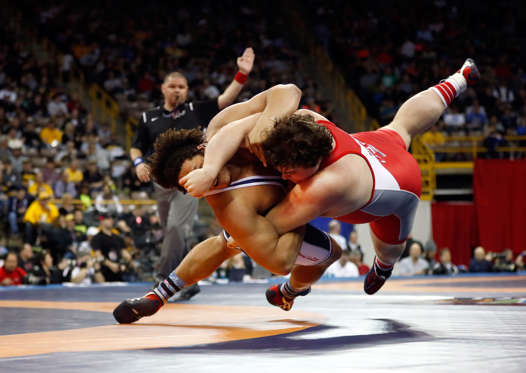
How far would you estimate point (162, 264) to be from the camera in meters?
4.69

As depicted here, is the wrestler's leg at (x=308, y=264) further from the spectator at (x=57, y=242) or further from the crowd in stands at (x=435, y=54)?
the crowd in stands at (x=435, y=54)

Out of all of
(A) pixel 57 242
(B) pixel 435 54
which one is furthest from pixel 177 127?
(B) pixel 435 54

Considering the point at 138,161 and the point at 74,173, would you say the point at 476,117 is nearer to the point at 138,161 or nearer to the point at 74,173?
the point at 74,173

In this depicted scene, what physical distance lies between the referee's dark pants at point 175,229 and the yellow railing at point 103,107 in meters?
8.19

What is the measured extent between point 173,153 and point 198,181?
29 cm

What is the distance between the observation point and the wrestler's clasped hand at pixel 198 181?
8.78 feet

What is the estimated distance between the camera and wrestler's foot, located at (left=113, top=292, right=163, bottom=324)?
327 cm

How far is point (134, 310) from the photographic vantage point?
3273 millimetres

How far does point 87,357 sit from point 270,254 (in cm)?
82

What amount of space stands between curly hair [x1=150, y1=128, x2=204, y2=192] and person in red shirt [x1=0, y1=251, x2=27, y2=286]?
4.54 meters

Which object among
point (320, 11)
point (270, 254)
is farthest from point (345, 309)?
point (320, 11)

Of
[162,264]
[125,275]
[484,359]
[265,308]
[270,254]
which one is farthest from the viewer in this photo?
[125,275]

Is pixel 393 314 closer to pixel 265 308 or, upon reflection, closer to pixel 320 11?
pixel 265 308

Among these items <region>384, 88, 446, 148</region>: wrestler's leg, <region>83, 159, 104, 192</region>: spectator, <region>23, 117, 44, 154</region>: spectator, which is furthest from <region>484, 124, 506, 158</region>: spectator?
<region>384, 88, 446, 148</region>: wrestler's leg
